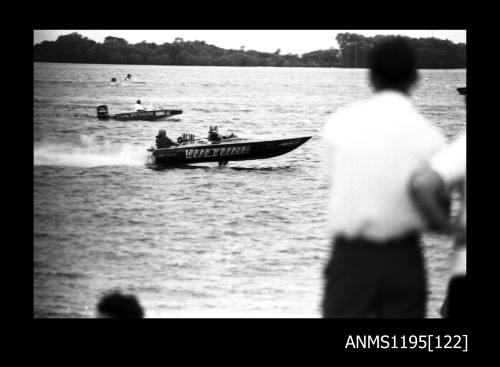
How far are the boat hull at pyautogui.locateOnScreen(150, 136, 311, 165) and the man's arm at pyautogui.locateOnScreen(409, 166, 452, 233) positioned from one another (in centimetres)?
416

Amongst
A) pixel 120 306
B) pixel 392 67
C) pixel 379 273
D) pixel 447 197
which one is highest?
pixel 392 67

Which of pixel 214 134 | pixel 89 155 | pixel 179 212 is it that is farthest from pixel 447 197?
pixel 214 134

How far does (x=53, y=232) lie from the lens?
3.90 metres

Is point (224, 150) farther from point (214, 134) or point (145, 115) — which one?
point (145, 115)

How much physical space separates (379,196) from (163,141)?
4.41 meters

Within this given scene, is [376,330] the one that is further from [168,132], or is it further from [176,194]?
[168,132]

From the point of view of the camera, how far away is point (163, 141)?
22.2ft

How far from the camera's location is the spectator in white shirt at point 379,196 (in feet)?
8.50

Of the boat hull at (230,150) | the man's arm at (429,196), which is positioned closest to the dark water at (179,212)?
the man's arm at (429,196)

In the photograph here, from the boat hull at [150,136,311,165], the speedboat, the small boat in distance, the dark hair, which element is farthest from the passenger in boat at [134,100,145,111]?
the dark hair

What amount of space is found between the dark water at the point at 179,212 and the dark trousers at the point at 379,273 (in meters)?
0.95

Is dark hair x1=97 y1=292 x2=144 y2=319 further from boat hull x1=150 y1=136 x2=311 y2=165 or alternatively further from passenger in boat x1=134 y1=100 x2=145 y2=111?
boat hull x1=150 y1=136 x2=311 y2=165
